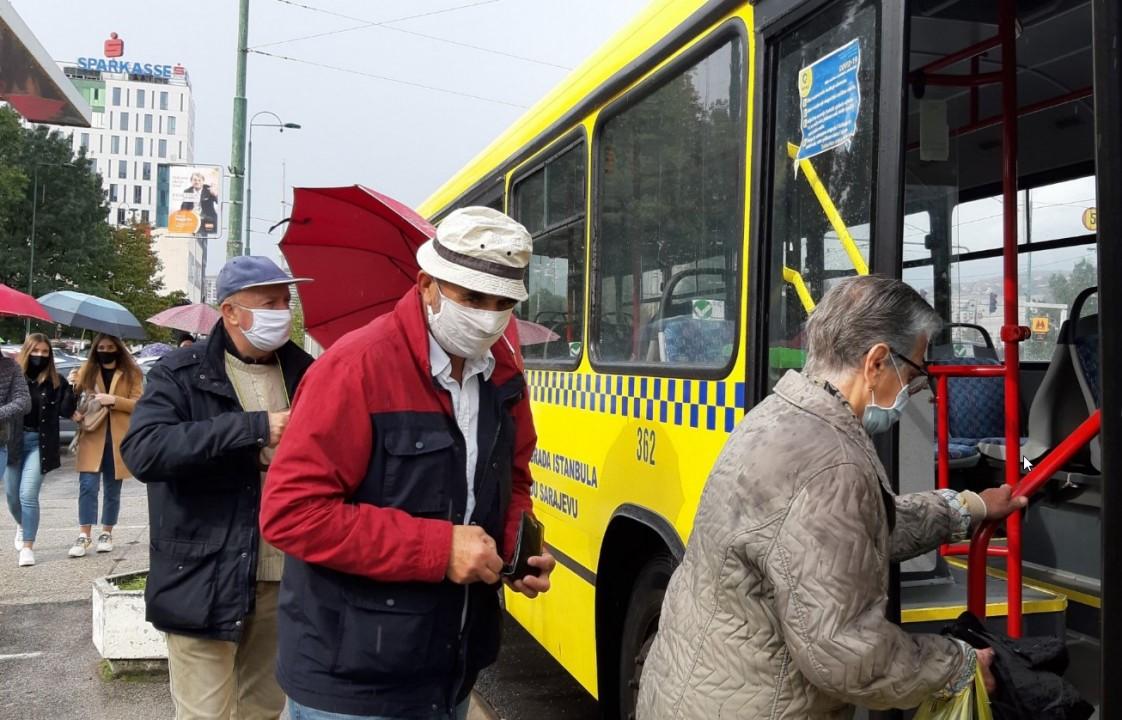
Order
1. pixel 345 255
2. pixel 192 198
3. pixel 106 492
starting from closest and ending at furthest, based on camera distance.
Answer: pixel 345 255 → pixel 106 492 → pixel 192 198

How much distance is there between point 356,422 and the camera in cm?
197

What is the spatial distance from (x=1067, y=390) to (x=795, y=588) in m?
2.78

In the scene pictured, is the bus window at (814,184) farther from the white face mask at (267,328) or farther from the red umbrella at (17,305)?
the red umbrella at (17,305)

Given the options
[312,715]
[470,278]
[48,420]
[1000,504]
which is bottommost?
[312,715]

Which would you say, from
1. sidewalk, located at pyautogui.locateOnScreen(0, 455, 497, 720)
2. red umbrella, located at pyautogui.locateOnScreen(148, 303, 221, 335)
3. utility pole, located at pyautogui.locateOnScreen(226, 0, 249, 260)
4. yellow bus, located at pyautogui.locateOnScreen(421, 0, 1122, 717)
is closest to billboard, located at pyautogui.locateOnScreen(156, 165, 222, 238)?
utility pole, located at pyautogui.locateOnScreen(226, 0, 249, 260)

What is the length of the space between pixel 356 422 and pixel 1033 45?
319 cm

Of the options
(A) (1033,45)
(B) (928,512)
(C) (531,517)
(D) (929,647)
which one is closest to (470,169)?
(A) (1033,45)

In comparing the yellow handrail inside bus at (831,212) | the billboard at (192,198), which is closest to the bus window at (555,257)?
the yellow handrail inside bus at (831,212)

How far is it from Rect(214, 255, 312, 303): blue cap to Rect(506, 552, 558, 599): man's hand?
1.28m

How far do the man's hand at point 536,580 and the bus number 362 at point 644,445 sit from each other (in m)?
0.99

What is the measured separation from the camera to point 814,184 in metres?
2.51

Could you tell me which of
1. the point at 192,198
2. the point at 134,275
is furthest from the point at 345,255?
the point at 134,275

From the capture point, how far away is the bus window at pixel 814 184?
2316 millimetres

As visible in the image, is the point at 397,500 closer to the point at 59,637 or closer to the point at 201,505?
the point at 201,505
